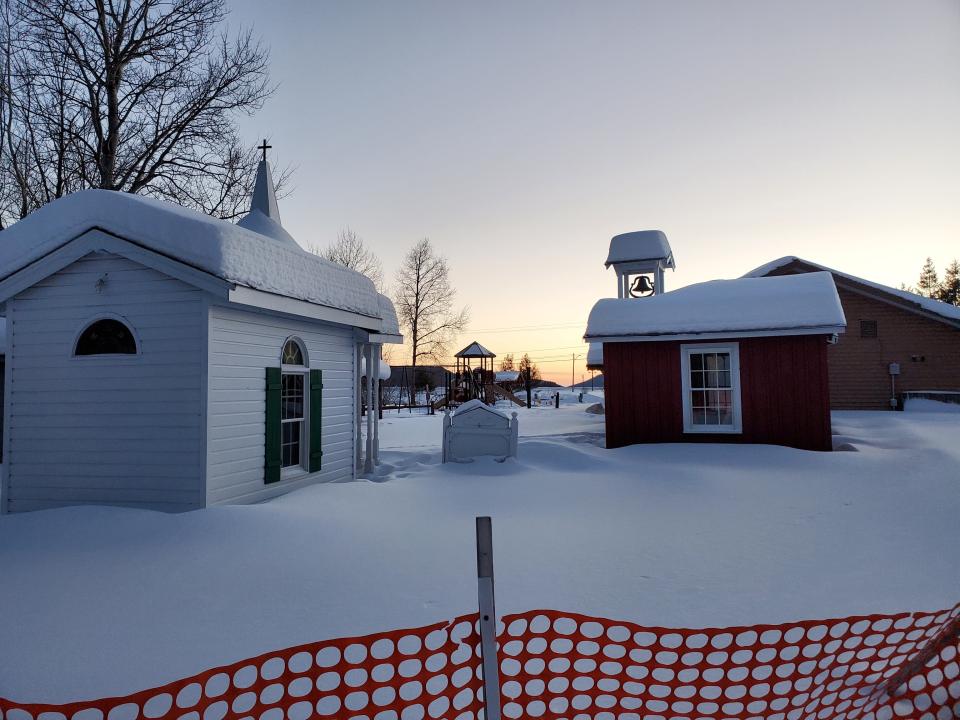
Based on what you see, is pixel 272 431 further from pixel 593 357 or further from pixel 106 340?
pixel 593 357

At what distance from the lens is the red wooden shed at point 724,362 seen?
11.2m

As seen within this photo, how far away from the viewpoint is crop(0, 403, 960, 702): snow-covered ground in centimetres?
373

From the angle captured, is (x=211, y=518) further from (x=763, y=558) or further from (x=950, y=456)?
(x=950, y=456)

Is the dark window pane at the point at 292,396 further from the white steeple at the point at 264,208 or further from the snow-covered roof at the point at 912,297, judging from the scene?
the snow-covered roof at the point at 912,297

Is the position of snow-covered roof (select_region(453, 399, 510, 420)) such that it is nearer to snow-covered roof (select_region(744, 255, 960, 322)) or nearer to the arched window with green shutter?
the arched window with green shutter

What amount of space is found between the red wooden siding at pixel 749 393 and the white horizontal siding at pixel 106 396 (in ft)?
28.7

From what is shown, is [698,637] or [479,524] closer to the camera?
[479,524]

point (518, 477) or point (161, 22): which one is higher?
point (161, 22)

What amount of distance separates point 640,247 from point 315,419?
1491cm

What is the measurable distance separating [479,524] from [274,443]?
6052 mm

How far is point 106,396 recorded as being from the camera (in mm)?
6770

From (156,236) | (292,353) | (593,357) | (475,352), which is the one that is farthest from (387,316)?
(475,352)

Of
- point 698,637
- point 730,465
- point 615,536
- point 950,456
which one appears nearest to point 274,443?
point 615,536

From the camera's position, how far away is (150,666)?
334 centimetres
